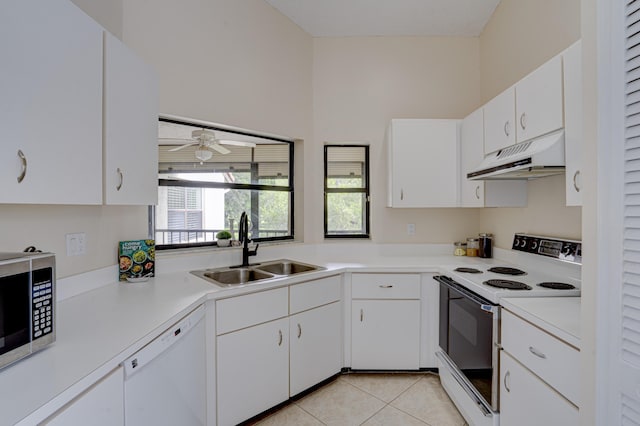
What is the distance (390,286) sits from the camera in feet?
8.19

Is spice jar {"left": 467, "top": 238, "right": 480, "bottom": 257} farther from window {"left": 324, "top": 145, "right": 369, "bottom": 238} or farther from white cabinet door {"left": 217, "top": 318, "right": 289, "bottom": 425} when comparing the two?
white cabinet door {"left": 217, "top": 318, "right": 289, "bottom": 425}

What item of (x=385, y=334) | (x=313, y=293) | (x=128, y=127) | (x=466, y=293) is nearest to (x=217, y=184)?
(x=128, y=127)

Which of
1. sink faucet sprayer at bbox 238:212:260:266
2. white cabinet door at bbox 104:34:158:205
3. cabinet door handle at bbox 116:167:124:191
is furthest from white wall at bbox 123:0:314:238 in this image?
cabinet door handle at bbox 116:167:124:191

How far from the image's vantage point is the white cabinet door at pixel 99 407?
→ 32.0 inches

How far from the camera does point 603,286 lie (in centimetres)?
99

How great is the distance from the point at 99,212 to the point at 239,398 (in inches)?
53.1

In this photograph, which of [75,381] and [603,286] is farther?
[603,286]

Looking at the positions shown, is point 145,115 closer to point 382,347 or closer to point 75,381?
point 75,381

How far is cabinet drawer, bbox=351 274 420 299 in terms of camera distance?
249 cm

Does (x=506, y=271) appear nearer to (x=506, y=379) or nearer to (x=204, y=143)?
(x=506, y=379)

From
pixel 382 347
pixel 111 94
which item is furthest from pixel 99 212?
pixel 382 347

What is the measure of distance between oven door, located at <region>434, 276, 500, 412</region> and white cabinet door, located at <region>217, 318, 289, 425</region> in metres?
1.13

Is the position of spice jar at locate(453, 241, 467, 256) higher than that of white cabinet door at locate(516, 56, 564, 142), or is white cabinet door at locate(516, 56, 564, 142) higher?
white cabinet door at locate(516, 56, 564, 142)

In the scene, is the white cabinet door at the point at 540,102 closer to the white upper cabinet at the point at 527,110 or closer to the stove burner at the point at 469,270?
the white upper cabinet at the point at 527,110
